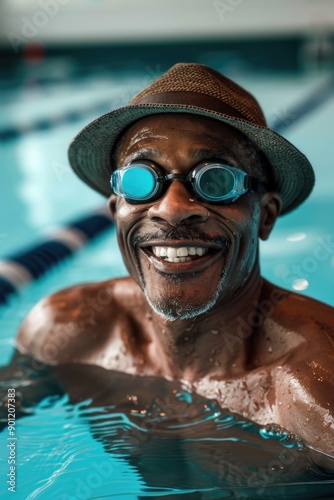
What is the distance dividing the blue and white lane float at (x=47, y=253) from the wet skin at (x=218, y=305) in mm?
1505

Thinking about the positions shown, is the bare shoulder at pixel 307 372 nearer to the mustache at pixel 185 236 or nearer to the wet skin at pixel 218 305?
the wet skin at pixel 218 305

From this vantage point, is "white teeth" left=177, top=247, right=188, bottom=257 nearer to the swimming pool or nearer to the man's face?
the man's face

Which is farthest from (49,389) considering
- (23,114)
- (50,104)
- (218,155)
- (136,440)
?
(50,104)

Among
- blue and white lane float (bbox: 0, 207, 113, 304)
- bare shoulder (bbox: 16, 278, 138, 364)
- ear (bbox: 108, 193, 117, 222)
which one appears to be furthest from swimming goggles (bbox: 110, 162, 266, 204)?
blue and white lane float (bbox: 0, 207, 113, 304)

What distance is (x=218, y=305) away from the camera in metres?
2.28

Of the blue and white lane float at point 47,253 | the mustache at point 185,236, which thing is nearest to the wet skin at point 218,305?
the mustache at point 185,236

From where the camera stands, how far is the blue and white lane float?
13.2ft

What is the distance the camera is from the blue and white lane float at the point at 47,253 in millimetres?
4032

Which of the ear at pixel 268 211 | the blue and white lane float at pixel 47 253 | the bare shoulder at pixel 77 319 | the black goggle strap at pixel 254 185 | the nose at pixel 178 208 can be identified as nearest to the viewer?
the nose at pixel 178 208

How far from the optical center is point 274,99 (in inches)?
386

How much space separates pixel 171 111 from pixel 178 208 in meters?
0.29

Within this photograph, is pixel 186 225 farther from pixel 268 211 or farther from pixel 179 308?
pixel 268 211

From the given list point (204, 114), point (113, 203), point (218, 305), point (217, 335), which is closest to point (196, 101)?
point (204, 114)

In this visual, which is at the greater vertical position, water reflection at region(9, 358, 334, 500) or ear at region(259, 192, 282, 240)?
ear at region(259, 192, 282, 240)
